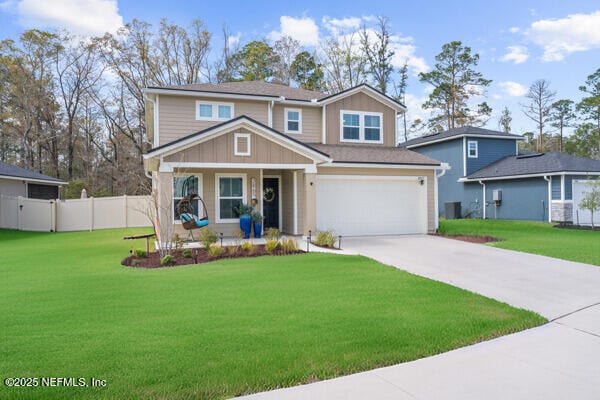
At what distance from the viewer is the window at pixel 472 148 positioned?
24.0m

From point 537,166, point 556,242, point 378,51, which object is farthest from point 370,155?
point 378,51

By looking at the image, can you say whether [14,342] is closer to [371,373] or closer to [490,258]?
[371,373]

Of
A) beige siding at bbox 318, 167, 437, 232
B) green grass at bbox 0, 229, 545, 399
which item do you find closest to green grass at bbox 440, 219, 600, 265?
beige siding at bbox 318, 167, 437, 232

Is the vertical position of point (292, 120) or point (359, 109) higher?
point (359, 109)

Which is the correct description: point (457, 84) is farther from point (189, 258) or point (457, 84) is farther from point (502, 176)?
point (189, 258)

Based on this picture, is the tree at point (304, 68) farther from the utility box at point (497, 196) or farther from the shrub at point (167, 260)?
the shrub at point (167, 260)

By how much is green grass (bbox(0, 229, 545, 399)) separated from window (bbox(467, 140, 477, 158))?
18345 mm

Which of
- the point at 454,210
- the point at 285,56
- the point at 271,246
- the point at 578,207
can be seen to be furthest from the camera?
the point at 285,56

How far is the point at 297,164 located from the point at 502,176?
14157 millimetres

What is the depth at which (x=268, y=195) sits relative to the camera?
15.2 m

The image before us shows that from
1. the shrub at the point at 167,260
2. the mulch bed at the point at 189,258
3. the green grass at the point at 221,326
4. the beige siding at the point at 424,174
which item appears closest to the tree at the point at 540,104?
the beige siding at the point at 424,174

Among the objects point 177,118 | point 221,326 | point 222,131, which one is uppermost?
point 177,118

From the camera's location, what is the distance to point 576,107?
126 ft

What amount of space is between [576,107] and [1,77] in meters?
49.3
